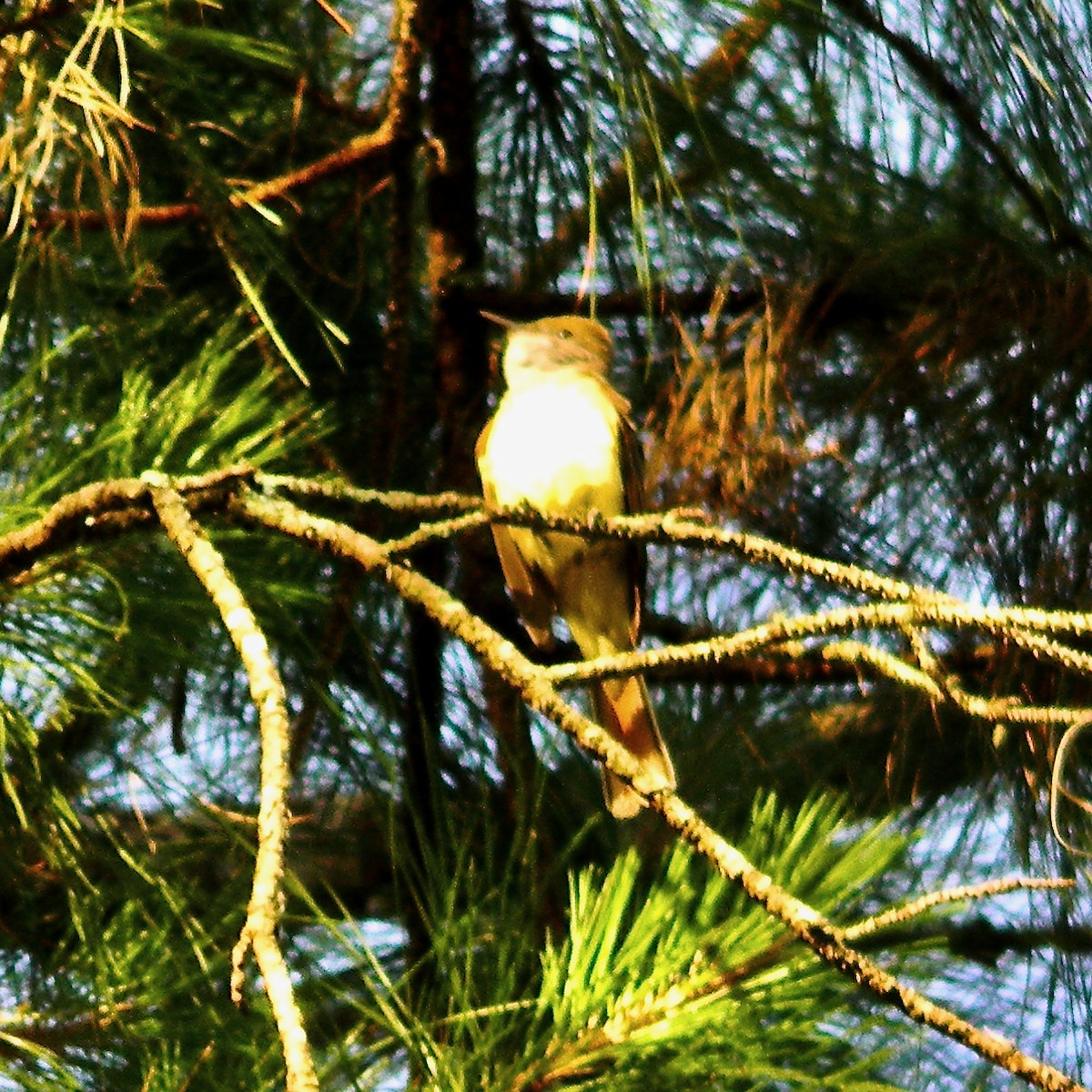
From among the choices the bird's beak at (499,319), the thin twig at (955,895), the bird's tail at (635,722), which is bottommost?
the bird's tail at (635,722)

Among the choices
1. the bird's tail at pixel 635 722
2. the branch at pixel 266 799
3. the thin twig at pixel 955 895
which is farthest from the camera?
the bird's tail at pixel 635 722

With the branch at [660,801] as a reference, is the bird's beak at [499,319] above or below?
above

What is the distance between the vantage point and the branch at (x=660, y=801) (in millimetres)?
864

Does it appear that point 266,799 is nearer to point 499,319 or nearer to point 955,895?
point 955,895

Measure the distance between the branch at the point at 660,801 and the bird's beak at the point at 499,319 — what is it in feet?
3.53

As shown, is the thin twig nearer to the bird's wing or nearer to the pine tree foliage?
the pine tree foliage

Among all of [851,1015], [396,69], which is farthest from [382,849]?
[396,69]

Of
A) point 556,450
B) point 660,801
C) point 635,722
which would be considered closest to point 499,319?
point 556,450

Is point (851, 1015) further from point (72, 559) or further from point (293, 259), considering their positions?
point (293, 259)

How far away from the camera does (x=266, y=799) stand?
932 mm

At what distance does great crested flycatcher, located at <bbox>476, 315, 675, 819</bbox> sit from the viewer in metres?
2.27

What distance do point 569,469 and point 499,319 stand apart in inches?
8.7

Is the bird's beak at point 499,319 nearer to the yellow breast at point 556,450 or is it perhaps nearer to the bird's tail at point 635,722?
the yellow breast at point 556,450

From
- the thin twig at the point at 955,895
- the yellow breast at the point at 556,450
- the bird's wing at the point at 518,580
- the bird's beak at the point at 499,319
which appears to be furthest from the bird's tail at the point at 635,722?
the thin twig at the point at 955,895
